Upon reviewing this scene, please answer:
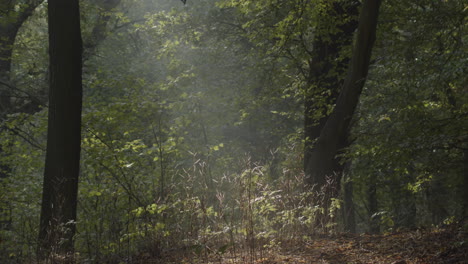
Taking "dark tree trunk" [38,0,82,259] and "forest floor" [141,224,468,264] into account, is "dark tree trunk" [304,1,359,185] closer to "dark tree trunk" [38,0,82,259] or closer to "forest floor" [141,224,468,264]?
"forest floor" [141,224,468,264]

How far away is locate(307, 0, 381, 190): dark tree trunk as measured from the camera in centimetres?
819

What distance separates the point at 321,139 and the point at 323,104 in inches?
47.1

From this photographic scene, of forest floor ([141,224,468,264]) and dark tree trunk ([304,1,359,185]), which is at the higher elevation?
dark tree trunk ([304,1,359,185])

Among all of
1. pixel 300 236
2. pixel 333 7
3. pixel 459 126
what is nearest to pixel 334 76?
pixel 333 7

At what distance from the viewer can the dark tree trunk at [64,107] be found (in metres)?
6.71

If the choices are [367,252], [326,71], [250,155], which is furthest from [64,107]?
[326,71]

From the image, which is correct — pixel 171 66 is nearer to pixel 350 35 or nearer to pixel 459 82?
pixel 350 35

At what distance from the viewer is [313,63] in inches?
428

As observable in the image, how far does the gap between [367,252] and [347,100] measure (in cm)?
392

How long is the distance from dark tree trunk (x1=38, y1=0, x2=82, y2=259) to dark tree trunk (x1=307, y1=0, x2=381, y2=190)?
392 cm

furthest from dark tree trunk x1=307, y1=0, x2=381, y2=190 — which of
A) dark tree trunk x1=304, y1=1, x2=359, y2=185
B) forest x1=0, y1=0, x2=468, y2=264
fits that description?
dark tree trunk x1=304, y1=1, x2=359, y2=185

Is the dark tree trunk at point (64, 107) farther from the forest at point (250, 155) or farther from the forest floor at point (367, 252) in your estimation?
the forest floor at point (367, 252)

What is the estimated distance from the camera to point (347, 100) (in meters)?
8.98

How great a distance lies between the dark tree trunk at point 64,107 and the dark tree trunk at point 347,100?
12.9 feet
